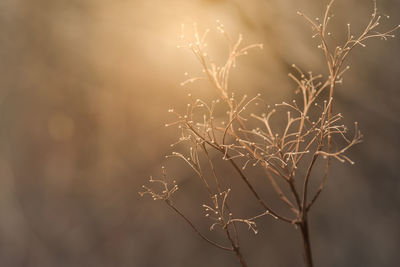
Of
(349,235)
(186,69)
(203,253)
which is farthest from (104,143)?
(349,235)

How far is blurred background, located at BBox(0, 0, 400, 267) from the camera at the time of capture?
4.04ft

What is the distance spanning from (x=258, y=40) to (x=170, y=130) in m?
0.37

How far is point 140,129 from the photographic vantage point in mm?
1396

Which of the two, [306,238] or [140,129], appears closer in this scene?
[306,238]

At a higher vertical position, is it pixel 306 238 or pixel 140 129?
pixel 140 129

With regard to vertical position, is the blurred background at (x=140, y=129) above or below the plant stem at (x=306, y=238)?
above

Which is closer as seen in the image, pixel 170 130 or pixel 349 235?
pixel 349 235

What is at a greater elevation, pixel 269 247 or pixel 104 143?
pixel 104 143

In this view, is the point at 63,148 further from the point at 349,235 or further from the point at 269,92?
the point at 349,235

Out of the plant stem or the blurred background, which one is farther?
the blurred background

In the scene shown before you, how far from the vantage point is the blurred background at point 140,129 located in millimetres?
1232

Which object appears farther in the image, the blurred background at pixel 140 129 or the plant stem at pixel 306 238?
the blurred background at pixel 140 129

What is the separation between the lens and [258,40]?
4.17 ft

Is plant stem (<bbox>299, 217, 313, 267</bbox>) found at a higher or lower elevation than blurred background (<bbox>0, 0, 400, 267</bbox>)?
lower
